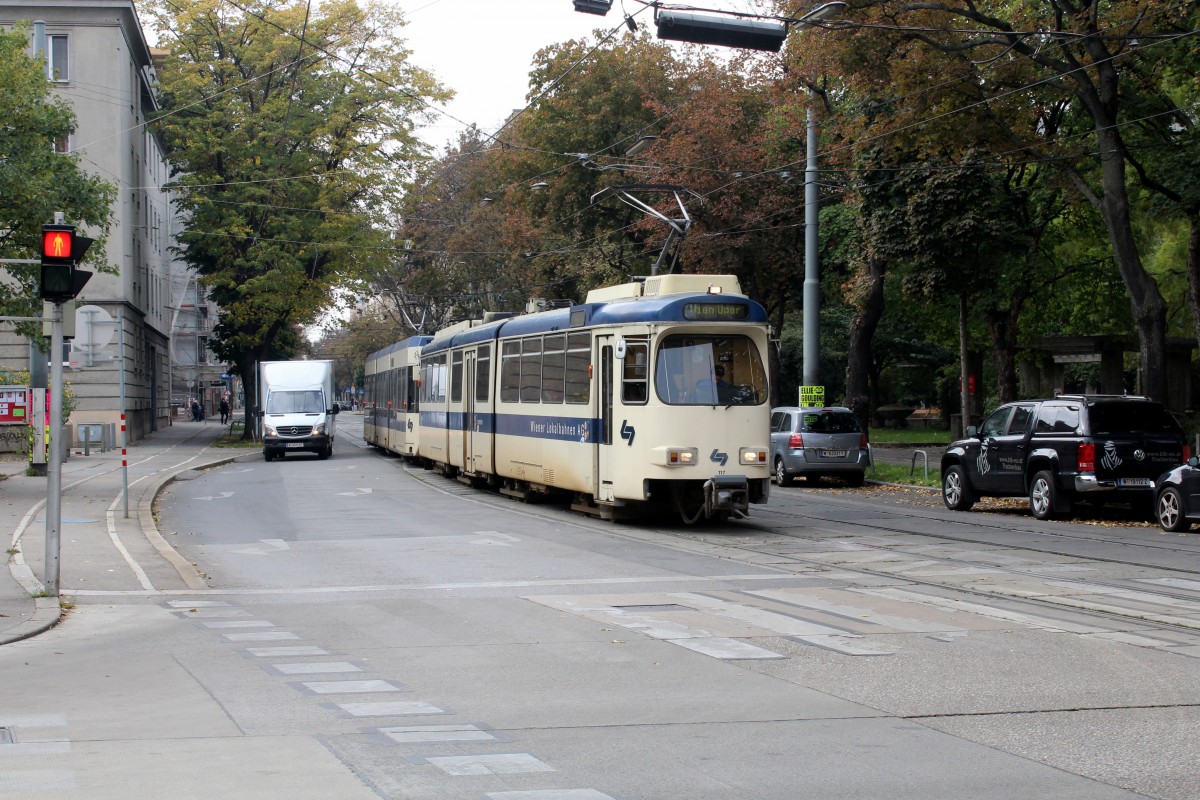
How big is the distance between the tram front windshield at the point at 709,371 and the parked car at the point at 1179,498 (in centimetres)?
579

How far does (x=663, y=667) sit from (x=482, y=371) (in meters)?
18.1

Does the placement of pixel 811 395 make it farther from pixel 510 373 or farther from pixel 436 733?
pixel 436 733

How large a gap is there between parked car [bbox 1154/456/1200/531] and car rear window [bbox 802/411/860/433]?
10.5 metres

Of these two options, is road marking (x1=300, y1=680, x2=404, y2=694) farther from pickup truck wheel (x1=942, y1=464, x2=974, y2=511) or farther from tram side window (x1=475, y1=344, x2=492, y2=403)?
tram side window (x1=475, y1=344, x2=492, y2=403)

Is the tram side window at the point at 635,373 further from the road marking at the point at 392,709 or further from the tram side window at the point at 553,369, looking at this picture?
the road marking at the point at 392,709

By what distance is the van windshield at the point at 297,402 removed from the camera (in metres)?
42.1

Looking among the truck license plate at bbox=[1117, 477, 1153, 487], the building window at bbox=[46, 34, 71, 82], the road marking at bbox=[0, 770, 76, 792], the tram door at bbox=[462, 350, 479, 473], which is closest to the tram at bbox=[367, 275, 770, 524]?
the tram door at bbox=[462, 350, 479, 473]

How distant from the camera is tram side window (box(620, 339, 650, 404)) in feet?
62.1

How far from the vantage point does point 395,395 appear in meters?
40.3

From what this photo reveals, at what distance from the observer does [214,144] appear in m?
51.2

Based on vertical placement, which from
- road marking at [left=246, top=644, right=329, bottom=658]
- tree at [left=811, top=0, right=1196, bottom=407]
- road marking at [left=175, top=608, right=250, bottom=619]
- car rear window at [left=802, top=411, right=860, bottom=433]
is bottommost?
road marking at [left=175, top=608, right=250, bottom=619]

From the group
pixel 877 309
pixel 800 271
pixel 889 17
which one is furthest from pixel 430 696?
pixel 800 271

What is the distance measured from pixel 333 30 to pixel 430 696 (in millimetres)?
48156

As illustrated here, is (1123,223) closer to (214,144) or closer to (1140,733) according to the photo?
(1140,733)
